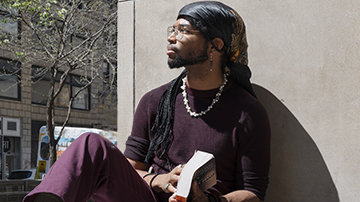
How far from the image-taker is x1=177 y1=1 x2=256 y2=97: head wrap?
2781 mm

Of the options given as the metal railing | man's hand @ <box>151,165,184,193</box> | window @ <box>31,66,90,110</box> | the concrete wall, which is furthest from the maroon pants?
window @ <box>31,66,90,110</box>

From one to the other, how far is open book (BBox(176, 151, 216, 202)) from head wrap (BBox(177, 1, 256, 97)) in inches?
35.2

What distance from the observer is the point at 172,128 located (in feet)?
9.57

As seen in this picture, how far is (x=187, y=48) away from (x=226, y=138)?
2.06ft

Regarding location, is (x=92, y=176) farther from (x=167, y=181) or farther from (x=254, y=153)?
(x=254, y=153)

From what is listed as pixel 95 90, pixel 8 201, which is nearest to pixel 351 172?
pixel 8 201

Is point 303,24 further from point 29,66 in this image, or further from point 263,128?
point 29,66

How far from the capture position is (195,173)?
6.97 feet

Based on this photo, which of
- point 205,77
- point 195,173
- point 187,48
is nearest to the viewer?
point 195,173

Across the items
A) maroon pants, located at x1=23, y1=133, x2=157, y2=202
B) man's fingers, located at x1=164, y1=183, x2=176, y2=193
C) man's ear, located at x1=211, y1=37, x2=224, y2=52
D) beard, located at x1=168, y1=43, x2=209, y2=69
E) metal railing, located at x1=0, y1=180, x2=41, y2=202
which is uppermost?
man's ear, located at x1=211, y1=37, x2=224, y2=52

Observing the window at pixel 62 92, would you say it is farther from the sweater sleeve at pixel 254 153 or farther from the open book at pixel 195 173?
the open book at pixel 195 173

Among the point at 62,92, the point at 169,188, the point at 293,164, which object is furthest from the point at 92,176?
the point at 62,92

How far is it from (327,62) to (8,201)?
619 cm

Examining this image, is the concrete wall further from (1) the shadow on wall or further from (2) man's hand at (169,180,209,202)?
(2) man's hand at (169,180,209,202)
